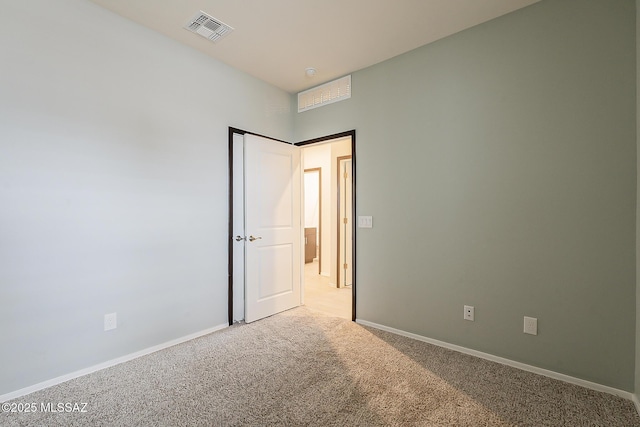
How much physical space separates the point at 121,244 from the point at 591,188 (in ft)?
11.7

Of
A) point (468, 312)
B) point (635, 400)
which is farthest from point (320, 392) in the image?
point (635, 400)

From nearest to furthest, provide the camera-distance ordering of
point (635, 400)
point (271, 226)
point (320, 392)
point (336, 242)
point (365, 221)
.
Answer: point (635, 400) → point (320, 392) → point (365, 221) → point (271, 226) → point (336, 242)

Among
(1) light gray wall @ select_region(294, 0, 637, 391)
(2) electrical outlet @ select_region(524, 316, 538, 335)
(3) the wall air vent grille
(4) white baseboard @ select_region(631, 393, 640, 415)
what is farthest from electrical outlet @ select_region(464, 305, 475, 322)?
(3) the wall air vent grille

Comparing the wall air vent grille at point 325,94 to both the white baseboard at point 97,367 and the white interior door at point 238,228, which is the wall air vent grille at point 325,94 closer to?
the white interior door at point 238,228

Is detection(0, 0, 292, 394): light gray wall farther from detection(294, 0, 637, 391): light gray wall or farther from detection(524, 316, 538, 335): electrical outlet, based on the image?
detection(524, 316, 538, 335): electrical outlet

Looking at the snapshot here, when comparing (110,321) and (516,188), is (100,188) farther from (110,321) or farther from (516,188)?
(516,188)

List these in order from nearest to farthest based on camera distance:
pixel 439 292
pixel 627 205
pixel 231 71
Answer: pixel 627 205 < pixel 439 292 < pixel 231 71

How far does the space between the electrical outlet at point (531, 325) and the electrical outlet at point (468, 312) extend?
37 centimetres

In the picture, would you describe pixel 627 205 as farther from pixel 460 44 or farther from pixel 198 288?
pixel 198 288

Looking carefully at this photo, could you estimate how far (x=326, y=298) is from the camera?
4.22 meters

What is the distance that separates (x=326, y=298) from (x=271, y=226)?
57.9 inches

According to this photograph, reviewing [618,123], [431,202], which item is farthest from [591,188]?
[431,202]

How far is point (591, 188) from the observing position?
2.01 meters

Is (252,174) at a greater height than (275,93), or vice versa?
(275,93)
